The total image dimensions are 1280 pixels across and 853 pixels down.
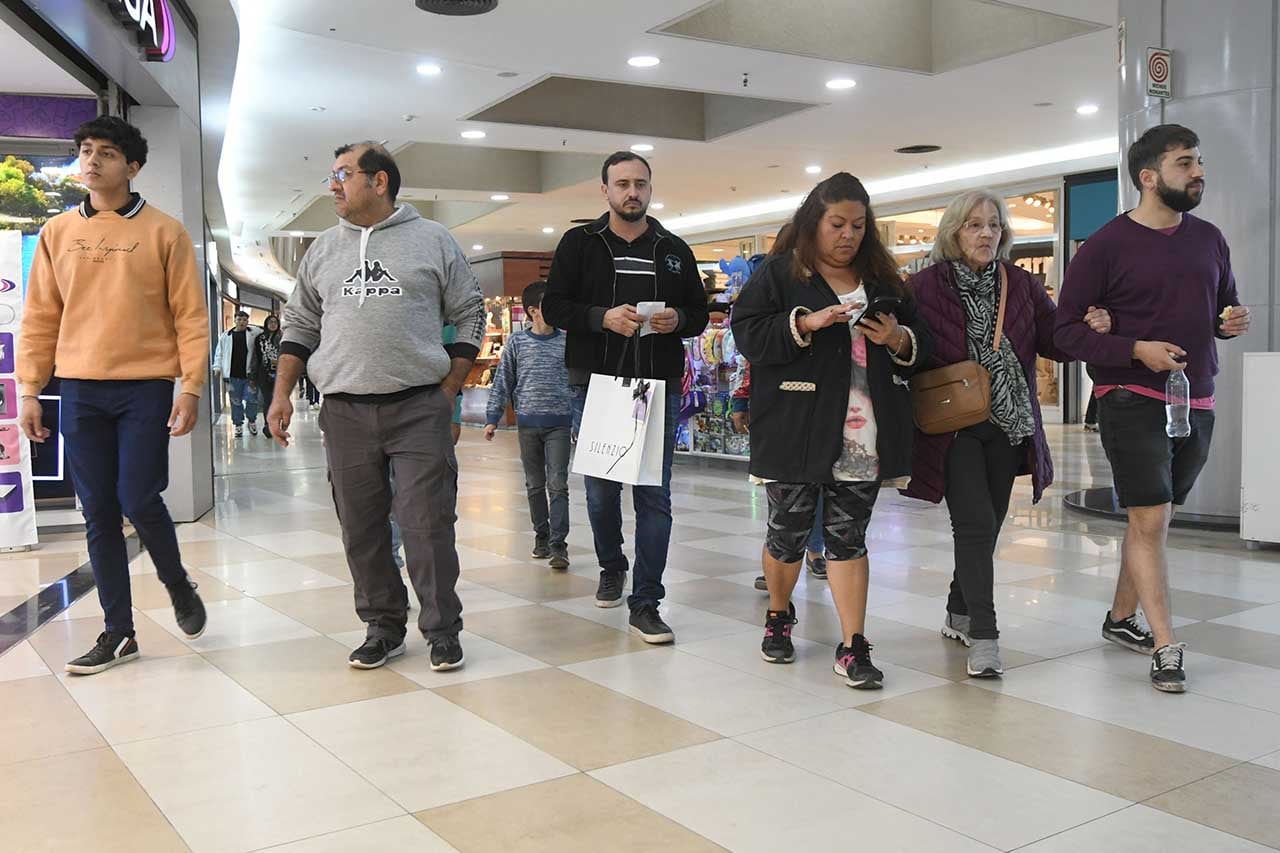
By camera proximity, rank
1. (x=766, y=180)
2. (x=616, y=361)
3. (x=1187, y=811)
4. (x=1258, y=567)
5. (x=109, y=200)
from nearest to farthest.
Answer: (x=1187, y=811) < (x=109, y=200) < (x=616, y=361) < (x=1258, y=567) < (x=766, y=180)

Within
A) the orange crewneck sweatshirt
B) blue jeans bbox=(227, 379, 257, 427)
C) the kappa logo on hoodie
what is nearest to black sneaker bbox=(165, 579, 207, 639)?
the orange crewneck sweatshirt

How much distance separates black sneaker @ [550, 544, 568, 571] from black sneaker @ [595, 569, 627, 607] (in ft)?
3.03

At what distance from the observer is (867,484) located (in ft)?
11.2

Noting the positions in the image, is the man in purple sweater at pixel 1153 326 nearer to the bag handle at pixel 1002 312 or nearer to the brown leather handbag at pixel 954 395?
the bag handle at pixel 1002 312

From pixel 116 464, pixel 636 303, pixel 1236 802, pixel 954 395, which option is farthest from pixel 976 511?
pixel 116 464

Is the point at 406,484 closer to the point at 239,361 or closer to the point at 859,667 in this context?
the point at 859,667

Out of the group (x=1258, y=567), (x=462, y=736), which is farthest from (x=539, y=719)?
(x=1258, y=567)

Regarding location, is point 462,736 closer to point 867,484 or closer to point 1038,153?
point 867,484

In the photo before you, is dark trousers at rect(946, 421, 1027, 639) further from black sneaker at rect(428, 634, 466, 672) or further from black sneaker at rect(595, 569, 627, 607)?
black sneaker at rect(428, 634, 466, 672)

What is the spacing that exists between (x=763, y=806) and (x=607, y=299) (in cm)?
212

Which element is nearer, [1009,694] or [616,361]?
[1009,694]

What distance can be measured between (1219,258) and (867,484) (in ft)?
4.18

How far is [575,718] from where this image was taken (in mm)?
3107

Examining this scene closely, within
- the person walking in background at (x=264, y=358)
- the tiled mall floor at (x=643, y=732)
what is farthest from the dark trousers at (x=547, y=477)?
the person walking in background at (x=264, y=358)
